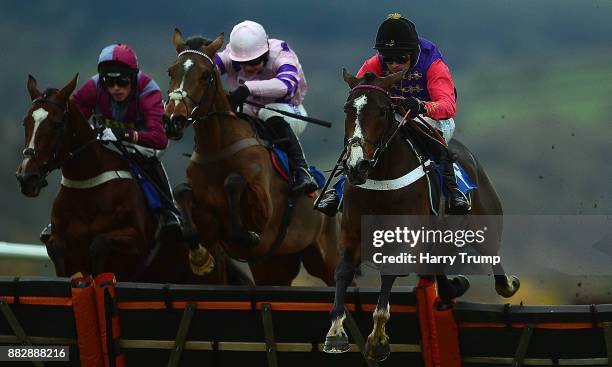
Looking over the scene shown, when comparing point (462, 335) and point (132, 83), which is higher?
point (132, 83)

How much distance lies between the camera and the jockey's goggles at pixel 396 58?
8.98 metres

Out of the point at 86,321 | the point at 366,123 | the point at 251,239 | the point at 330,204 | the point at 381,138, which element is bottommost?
the point at 86,321

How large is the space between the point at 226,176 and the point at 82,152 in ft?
4.12

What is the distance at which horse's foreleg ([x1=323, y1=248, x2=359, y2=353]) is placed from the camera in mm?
8016

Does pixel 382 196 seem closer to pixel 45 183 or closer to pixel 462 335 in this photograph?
pixel 462 335

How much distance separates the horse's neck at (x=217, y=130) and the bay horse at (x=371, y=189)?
2.16 m

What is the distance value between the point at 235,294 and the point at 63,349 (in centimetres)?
152

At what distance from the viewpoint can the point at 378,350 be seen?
8141 mm

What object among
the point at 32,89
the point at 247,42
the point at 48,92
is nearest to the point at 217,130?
the point at 247,42

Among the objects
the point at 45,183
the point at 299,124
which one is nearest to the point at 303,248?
the point at 299,124

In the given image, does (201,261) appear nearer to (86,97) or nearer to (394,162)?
(86,97)

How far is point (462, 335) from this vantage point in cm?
844

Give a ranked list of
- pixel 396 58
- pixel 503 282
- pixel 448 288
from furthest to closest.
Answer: pixel 503 282 → pixel 396 58 → pixel 448 288

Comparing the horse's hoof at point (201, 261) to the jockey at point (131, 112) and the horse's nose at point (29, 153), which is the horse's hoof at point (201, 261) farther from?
the horse's nose at point (29, 153)
